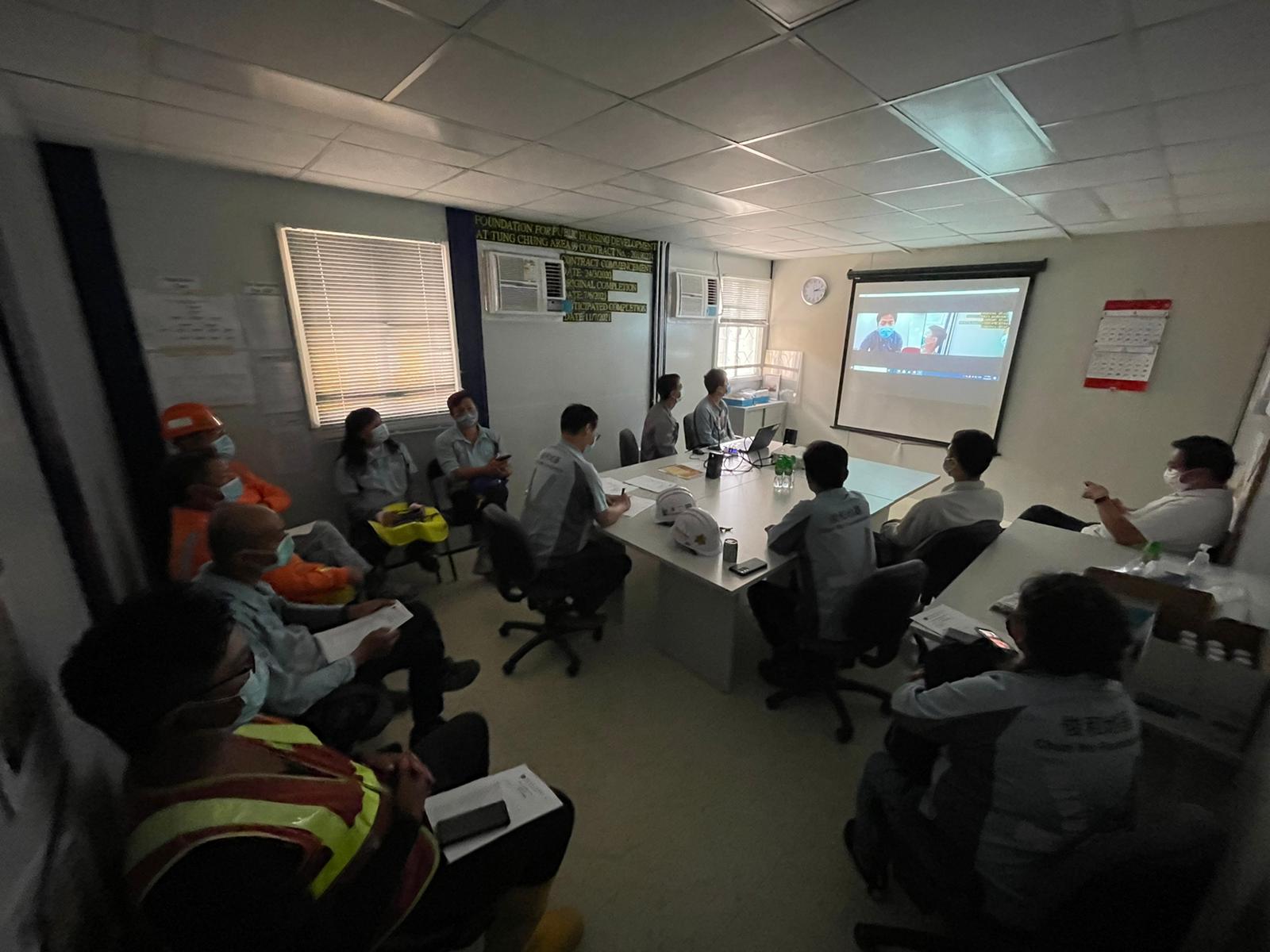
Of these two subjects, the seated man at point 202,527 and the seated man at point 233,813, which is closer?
the seated man at point 233,813

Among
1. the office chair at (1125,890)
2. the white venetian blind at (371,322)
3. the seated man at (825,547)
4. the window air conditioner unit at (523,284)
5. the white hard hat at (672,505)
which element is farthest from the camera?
the window air conditioner unit at (523,284)

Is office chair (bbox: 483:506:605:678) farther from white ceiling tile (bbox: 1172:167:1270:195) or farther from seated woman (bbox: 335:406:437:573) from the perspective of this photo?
white ceiling tile (bbox: 1172:167:1270:195)

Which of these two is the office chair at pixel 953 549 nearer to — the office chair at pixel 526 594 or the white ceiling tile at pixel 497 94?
the office chair at pixel 526 594

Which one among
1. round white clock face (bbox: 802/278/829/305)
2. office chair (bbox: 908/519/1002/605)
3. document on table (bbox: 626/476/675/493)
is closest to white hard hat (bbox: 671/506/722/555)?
document on table (bbox: 626/476/675/493)

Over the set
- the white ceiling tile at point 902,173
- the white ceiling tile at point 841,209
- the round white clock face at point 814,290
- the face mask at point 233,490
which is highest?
the white ceiling tile at point 841,209

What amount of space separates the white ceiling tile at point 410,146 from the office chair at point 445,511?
194 centimetres

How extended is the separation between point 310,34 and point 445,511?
8.81 ft

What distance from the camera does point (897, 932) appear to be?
133 cm

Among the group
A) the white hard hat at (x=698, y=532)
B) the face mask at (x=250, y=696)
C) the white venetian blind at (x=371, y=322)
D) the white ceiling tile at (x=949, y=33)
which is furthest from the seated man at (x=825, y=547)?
the white venetian blind at (x=371, y=322)

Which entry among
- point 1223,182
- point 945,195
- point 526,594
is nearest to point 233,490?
point 526,594

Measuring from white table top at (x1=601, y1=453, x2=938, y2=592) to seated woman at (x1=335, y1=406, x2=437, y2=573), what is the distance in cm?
140

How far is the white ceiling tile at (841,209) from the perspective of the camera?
10.1ft

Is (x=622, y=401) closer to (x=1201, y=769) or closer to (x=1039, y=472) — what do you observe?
(x=1039, y=472)

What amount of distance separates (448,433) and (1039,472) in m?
5.33
